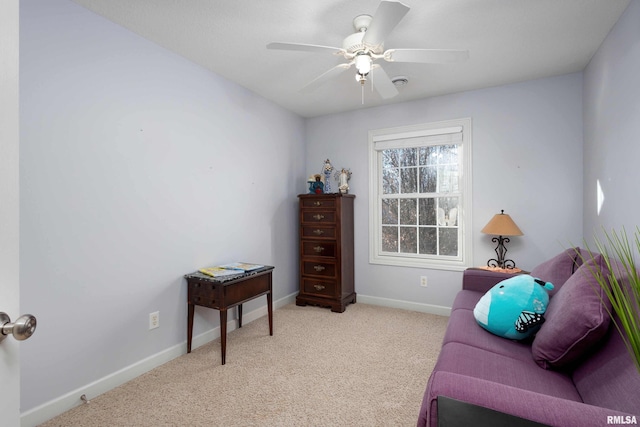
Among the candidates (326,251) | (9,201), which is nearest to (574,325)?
(9,201)

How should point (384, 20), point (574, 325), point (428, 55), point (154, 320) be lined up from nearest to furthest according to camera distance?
point (574, 325)
point (384, 20)
point (428, 55)
point (154, 320)

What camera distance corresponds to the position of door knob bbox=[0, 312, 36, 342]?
0.66m

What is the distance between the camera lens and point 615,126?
7.09 ft

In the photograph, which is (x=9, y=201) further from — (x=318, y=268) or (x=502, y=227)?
(x=502, y=227)

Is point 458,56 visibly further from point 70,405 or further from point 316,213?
point 70,405

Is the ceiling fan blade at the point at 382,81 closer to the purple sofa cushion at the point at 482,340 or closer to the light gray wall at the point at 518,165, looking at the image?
the light gray wall at the point at 518,165

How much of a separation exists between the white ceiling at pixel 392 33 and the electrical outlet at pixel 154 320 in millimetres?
2073

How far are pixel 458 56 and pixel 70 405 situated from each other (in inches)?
123

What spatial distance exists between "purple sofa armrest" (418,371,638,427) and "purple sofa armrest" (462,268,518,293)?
5.79ft

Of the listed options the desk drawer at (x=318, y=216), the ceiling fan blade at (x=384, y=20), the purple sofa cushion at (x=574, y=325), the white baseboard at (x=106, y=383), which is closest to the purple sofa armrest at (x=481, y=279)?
the purple sofa cushion at (x=574, y=325)

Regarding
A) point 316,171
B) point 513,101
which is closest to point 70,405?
point 316,171

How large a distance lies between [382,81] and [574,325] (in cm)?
186

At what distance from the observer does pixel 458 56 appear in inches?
74.2

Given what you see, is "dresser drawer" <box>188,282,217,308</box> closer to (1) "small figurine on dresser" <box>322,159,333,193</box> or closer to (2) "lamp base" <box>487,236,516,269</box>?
(1) "small figurine on dresser" <box>322,159,333,193</box>
